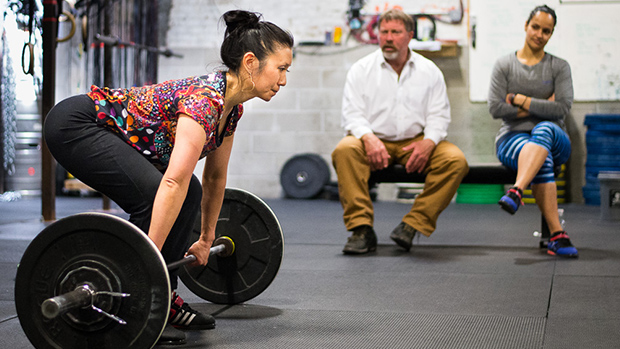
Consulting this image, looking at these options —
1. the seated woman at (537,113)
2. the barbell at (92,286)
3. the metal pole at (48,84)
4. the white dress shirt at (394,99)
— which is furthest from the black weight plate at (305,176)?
the barbell at (92,286)

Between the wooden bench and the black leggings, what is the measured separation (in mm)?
1724

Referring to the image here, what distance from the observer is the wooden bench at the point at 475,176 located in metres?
3.27

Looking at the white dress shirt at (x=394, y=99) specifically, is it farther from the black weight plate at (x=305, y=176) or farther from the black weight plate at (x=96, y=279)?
the black weight plate at (x=305, y=176)

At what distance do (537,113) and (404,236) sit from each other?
2.70 feet

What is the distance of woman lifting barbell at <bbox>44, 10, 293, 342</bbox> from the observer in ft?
5.24

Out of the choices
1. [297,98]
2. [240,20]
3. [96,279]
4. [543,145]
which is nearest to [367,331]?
[96,279]

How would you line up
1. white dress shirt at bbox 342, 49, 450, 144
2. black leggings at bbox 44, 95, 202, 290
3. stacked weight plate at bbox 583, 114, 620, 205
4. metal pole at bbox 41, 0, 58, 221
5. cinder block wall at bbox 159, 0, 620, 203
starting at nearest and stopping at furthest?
black leggings at bbox 44, 95, 202, 290
white dress shirt at bbox 342, 49, 450, 144
metal pole at bbox 41, 0, 58, 221
stacked weight plate at bbox 583, 114, 620, 205
cinder block wall at bbox 159, 0, 620, 203

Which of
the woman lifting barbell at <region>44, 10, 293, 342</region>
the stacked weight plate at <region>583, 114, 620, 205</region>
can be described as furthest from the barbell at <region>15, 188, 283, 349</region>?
the stacked weight plate at <region>583, 114, 620, 205</region>

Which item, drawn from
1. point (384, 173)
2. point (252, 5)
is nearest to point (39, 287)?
point (384, 173)

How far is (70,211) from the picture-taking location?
16.4 feet

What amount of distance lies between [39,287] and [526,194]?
16.8 feet

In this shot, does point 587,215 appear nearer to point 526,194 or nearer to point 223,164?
point 526,194

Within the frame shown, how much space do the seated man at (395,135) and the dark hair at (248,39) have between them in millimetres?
1465

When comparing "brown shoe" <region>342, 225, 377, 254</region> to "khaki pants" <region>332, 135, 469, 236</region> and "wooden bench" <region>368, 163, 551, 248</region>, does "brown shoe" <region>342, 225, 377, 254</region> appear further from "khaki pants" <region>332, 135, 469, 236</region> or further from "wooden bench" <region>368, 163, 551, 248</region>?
"wooden bench" <region>368, 163, 551, 248</region>
